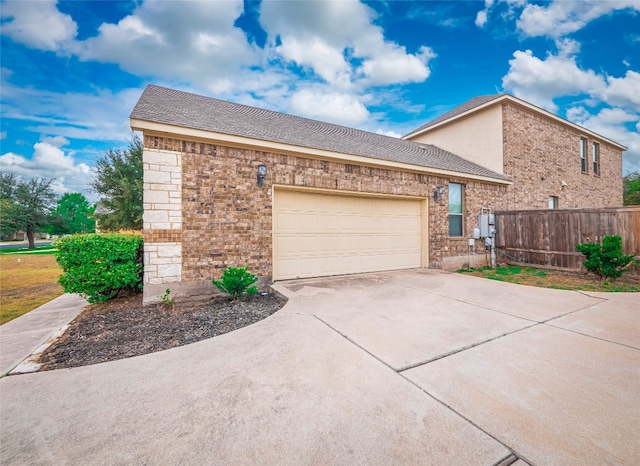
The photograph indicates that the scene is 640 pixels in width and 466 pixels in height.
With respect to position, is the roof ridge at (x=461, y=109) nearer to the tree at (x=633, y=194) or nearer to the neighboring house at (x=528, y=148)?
the neighboring house at (x=528, y=148)

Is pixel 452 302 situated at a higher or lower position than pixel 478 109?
lower

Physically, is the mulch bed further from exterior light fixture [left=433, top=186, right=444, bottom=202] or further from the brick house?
exterior light fixture [left=433, top=186, right=444, bottom=202]

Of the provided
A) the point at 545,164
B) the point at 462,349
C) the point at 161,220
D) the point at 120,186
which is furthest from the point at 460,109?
the point at 120,186

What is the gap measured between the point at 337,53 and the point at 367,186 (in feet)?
21.8

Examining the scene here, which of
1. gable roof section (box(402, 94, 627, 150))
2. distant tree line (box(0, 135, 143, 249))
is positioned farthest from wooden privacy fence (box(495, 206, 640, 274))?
distant tree line (box(0, 135, 143, 249))

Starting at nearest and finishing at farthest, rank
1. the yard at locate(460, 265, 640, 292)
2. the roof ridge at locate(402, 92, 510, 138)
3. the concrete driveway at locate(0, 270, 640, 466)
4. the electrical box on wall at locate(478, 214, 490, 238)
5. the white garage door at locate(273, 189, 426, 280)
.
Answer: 1. the concrete driveway at locate(0, 270, 640, 466)
2. the yard at locate(460, 265, 640, 292)
3. the white garage door at locate(273, 189, 426, 280)
4. the electrical box on wall at locate(478, 214, 490, 238)
5. the roof ridge at locate(402, 92, 510, 138)

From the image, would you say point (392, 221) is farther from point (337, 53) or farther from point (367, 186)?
point (337, 53)

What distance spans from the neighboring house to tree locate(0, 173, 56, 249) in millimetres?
33977

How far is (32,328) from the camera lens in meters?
3.74

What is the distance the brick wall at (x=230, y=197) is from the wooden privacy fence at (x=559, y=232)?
6.21 m

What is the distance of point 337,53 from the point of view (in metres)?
10.1

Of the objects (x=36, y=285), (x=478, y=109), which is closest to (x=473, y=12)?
(x=478, y=109)

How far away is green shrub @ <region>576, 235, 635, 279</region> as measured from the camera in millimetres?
6215

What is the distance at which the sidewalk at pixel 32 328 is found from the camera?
280 cm
